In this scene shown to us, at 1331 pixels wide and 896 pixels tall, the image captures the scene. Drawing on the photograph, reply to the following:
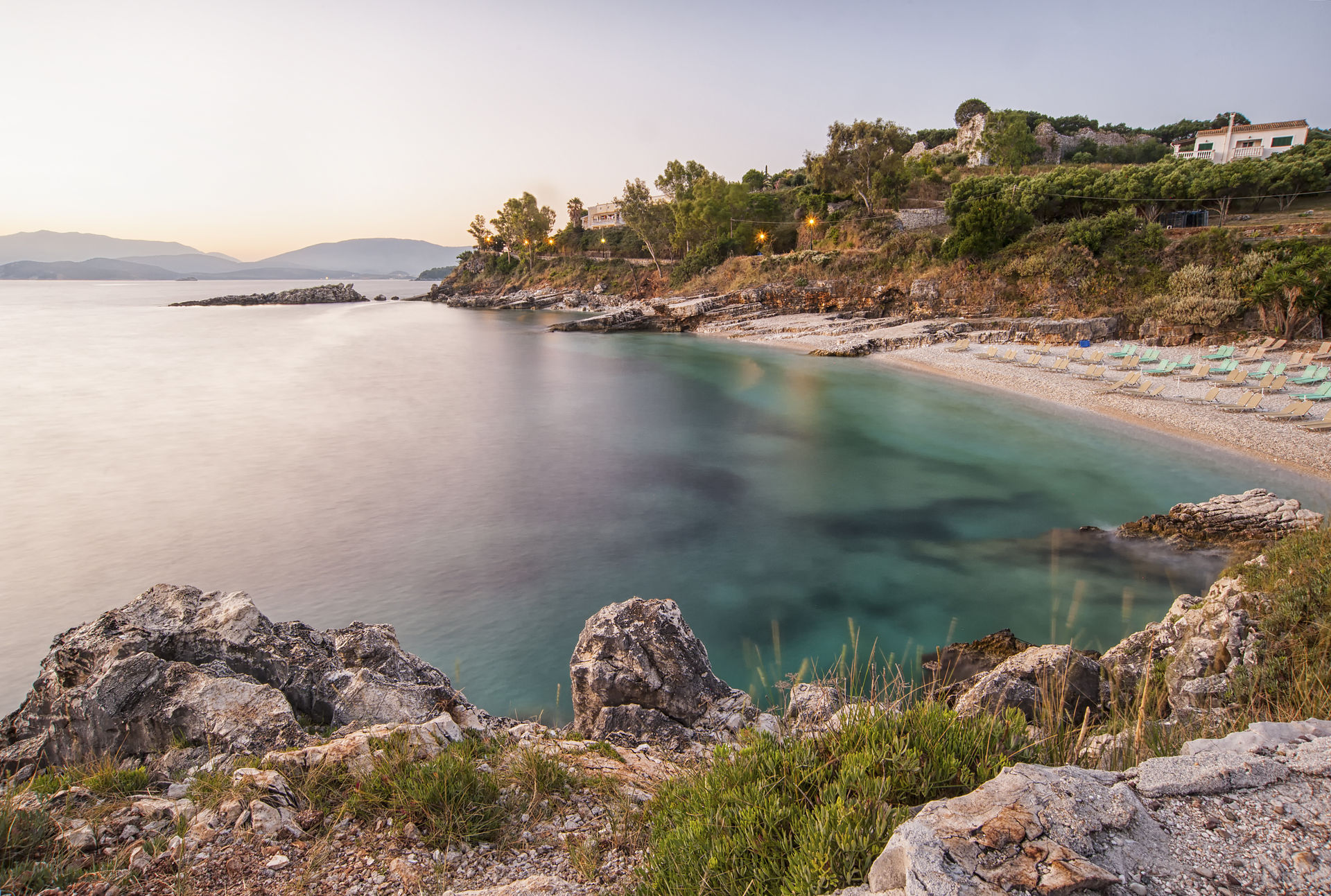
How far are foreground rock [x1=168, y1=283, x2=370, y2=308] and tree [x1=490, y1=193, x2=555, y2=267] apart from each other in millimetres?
31380

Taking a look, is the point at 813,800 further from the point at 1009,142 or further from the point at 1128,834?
the point at 1009,142

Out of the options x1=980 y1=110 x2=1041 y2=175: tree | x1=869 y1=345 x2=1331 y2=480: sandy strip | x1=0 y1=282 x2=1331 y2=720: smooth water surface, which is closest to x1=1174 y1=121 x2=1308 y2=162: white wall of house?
x1=980 y1=110 x2=1041 y2=175: tree

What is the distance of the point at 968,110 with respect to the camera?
80125 mm

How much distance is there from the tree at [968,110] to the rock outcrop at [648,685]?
9192 centimetres

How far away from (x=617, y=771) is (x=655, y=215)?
65637 mm

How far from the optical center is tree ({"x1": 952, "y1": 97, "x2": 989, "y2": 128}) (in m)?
78.8

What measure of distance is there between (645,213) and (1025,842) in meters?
66.9

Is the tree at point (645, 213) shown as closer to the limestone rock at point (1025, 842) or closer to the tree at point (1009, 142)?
the tree at point (1009, 142)

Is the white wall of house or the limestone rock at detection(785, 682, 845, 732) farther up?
the white wall of house

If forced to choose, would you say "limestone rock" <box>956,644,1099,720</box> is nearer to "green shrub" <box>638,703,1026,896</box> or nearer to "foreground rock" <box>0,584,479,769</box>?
"green shrub" <box>638,703,1026,896</box>

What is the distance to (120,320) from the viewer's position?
63812 mm

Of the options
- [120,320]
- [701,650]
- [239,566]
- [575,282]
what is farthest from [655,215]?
[701,650]

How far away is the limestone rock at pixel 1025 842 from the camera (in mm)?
2078

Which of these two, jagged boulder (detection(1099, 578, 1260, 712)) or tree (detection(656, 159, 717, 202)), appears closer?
jagged boulder (detection(1099, 578, 1260, 712))
